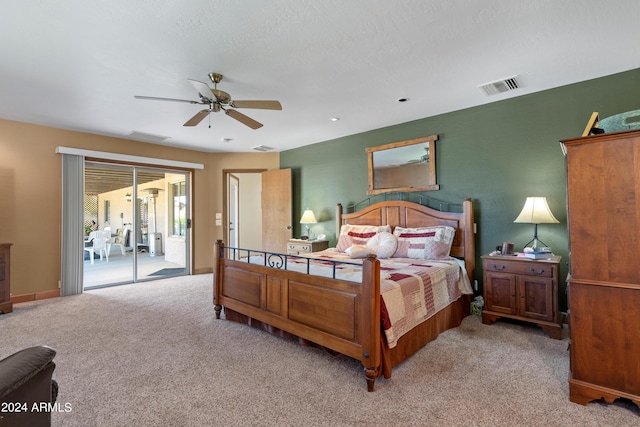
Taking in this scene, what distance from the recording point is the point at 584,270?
77.1 inches

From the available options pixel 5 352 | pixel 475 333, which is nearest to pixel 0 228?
pixel 5 352

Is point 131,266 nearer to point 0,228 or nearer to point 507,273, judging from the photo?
point 0,228

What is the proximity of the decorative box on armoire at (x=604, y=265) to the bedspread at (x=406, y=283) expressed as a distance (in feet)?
3.39

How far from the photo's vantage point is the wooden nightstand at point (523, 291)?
117 inches

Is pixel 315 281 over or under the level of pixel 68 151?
under

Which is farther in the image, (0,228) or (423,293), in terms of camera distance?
(0,228)

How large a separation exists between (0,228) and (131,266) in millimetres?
1885

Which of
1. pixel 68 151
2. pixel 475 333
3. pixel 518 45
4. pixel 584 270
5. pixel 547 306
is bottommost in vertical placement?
pixel 475 333

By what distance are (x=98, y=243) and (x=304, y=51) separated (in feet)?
16.7

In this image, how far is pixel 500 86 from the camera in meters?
3.34

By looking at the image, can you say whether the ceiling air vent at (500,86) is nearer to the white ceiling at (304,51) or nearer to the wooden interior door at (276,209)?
the white ceiling at (304,51)

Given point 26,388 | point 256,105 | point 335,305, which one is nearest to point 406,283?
point 335,305

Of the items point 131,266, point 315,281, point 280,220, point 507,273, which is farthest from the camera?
point 280,220

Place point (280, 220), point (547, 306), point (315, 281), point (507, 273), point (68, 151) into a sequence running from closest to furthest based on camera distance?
point (315, 281) → point (547, 306) → point (507, 273) → point (68, 151) → point (280, 220)
